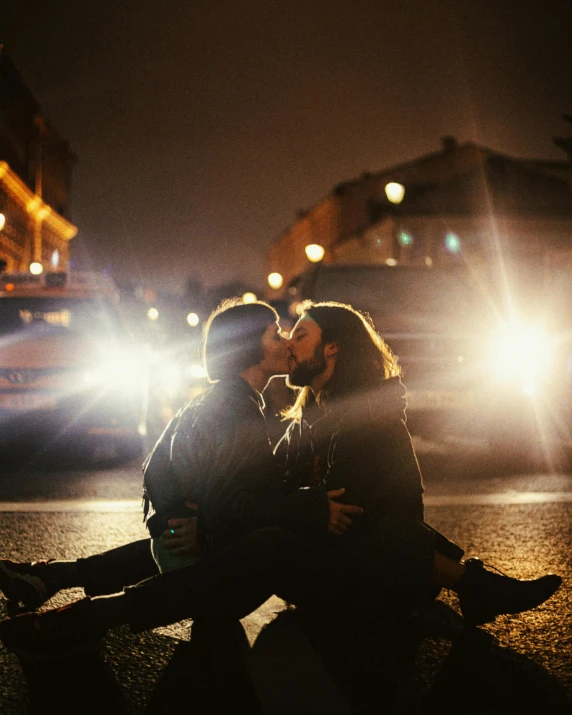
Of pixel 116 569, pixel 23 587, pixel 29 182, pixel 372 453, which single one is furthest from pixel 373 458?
pixel 29 182

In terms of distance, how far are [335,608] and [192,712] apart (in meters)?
0.86

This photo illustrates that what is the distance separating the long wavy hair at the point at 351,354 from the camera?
363 cm

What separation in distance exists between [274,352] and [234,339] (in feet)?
0.62

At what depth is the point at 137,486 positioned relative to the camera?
7629 millimetres

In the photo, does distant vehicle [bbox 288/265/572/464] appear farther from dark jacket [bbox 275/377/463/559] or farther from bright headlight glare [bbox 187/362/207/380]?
dark jacket [bbox 275/377/463/559]

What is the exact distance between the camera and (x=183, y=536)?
131 inches

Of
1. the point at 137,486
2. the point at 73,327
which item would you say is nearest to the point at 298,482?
the point at 137,486

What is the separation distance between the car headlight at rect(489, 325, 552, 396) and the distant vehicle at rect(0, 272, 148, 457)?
13.0ft

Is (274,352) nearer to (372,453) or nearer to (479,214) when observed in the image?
(372,453)

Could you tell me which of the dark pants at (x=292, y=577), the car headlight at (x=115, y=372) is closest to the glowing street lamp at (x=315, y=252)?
the car headlight at (x=115, y=372)

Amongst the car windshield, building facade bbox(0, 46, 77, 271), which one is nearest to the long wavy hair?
the car windshield

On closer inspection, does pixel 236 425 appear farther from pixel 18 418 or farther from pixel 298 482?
pixel 18 418

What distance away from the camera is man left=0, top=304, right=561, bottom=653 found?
10.3 ft

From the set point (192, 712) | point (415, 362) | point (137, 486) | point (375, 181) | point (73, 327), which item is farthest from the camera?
point (375, 181)
